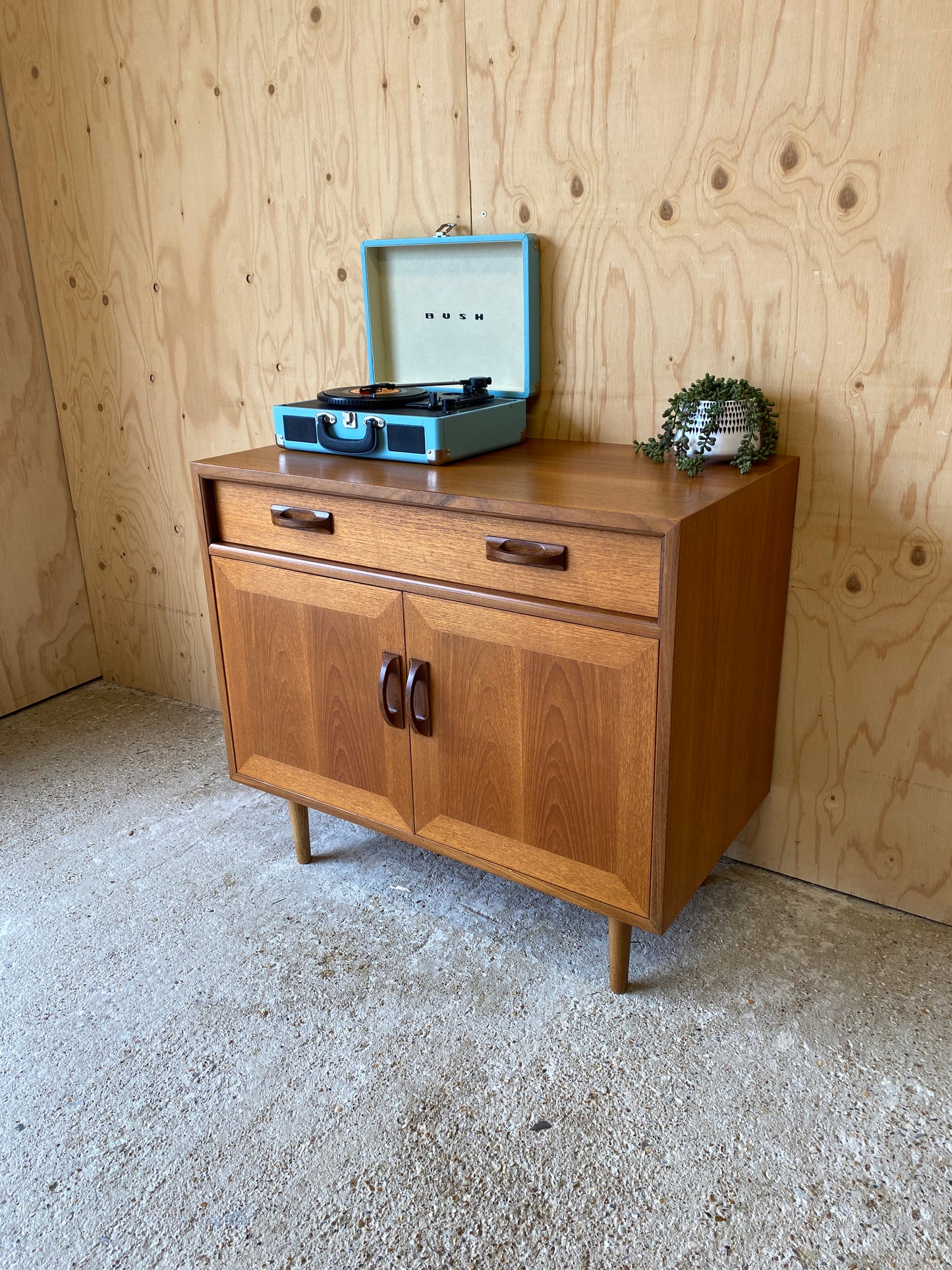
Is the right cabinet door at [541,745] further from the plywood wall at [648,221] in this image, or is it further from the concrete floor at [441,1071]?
the plywood wall at [648,221]

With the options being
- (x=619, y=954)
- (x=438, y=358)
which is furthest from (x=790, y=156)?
(x=619, y=954)

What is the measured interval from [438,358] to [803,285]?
0.74 metres

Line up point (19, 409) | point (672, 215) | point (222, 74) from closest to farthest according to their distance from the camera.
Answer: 1. point (672, 215)
2. point (222, 74)
3. point (19, 409)

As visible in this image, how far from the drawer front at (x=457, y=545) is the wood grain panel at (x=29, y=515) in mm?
1188

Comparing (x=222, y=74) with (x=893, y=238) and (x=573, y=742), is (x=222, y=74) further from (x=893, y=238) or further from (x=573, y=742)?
(x=573, y=742)

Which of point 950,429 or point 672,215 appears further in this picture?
point 672,215

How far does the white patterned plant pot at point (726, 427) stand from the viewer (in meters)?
1.51

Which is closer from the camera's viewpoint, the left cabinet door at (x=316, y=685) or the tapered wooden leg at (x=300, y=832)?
the left cabinet door at (x=316, y=685)

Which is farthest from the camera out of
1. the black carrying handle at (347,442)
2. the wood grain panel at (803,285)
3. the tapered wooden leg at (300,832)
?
the tapered wooden leg at (300,832)

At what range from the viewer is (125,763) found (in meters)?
2.41

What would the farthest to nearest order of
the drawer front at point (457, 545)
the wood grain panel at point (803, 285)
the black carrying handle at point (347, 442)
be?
the black carrying handle at point (347, 442) → the wood grain panel at point (803, 285) → the drawer front at point (457, 545)

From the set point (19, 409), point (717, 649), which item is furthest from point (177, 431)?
point (717, 649)

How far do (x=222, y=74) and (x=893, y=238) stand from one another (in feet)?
4.87

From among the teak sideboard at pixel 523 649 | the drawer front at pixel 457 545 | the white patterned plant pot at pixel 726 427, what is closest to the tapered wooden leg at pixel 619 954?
the teak sideboard at pixel 523 649
